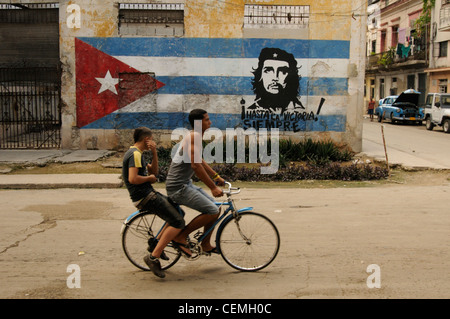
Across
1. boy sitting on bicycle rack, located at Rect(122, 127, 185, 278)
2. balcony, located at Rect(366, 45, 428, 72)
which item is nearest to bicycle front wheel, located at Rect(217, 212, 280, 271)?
boy sitting on bicycle rack, located at Rect(122, 127, 185, 278)

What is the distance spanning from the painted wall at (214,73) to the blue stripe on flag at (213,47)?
0.03 metres

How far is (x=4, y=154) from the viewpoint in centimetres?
1328

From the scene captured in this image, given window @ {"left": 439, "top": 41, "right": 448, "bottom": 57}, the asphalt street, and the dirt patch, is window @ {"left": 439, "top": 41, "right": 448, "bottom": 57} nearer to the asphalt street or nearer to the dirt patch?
the asphalt street

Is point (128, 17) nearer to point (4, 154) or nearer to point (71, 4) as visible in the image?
point (71, 4)

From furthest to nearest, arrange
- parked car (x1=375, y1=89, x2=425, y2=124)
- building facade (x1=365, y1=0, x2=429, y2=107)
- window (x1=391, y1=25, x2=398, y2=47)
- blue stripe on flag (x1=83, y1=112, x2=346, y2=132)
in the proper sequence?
1. window (x1=391, y1=25, x2=398, y2=47)
2. building facade (x1=365, y1=0, x2=429, y2=107)
3. parked car (x1=375, y1=89, x2=425, y2=124)
4. blue stripe on flag (x1=83, y1=112, x2=346, y2=132)

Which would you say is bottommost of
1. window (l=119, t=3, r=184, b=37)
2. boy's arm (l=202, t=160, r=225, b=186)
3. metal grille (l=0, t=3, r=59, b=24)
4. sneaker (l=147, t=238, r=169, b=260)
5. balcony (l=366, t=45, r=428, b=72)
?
sneaker (l=147, t=238, r=169, b=260)

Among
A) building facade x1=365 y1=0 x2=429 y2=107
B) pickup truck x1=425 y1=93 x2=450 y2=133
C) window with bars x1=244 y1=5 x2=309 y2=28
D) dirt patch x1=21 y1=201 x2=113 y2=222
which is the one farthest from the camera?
building facade x1=365 y1=0 x2=429 y2=107

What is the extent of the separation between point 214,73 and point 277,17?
2.38 metres

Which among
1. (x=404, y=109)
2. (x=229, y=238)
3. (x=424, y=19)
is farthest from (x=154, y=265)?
(x=424, y=19)

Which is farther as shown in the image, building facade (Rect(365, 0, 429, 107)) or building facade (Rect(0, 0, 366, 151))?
building facade (Rect(365, 0, 429, 107))

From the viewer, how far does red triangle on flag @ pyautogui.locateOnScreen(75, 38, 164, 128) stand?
13961 mm

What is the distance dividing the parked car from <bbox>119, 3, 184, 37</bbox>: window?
702 inches

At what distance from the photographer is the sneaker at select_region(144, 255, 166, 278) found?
4828 millimetres

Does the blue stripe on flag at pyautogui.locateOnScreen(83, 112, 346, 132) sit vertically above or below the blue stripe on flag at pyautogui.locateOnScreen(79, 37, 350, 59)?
below
